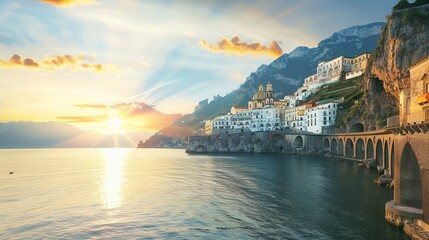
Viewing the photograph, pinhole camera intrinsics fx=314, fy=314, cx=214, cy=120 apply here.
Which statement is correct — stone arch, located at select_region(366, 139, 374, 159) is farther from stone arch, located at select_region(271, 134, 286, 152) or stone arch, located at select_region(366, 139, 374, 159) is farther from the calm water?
stone arch, located at select_region(271, 134, 286, 152)

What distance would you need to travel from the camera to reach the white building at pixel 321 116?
505 feet

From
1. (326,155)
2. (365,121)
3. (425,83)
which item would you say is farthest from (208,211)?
(326,155)

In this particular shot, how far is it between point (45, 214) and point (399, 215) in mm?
44047

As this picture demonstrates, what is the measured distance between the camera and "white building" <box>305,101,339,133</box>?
154 meters

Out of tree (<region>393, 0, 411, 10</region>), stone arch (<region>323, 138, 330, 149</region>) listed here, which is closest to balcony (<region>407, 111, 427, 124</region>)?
tree (<region>393, 0, 411, 10</region>)

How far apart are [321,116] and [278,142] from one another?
1199 inches

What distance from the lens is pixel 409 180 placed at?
32250mm

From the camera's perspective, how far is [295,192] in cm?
5547

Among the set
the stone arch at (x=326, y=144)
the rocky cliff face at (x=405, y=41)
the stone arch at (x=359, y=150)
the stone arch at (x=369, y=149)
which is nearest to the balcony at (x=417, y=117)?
the rocky cliff face at (x=405, y=41)

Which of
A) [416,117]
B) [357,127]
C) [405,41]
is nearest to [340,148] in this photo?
[357,127]

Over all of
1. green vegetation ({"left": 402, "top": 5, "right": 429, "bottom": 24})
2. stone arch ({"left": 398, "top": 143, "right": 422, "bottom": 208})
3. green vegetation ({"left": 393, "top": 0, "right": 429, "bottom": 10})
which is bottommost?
stone arch ({"left": 398, "top": 143, "right": 422, "bottom": 208})

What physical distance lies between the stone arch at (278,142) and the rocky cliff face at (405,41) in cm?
9040

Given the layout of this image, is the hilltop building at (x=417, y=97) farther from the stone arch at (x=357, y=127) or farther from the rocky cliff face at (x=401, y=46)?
the stone arch at (x=357, y=127)

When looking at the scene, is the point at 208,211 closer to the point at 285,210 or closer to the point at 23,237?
the point at 285,210
